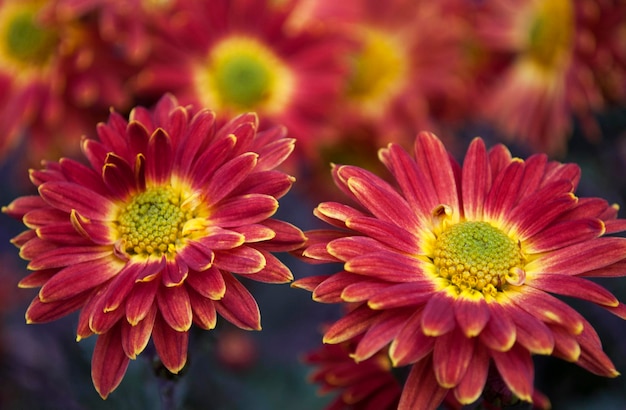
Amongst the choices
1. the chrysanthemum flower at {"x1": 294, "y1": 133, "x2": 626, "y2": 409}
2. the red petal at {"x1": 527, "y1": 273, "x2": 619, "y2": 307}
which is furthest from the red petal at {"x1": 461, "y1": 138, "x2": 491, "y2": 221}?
the red petal at {"x1": 527, "y1": 273, "x2": 619, "y2": 307}

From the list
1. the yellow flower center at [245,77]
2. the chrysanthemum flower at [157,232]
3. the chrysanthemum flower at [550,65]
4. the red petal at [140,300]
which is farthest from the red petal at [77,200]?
the chrysanthemum flower at [550,65]

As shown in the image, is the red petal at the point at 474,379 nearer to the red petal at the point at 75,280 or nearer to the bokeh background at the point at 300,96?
the red petal at the point at 75,280

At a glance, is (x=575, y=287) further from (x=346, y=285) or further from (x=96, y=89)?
(x=96, y=89)

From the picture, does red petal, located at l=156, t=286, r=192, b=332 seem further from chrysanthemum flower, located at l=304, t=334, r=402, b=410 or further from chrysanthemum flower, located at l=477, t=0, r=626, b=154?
chrysanthemum flower, located at l=477, t=0, r=626, b=154

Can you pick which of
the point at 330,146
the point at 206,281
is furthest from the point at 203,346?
the point at 330,146

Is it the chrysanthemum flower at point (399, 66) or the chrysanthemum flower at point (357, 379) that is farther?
the chrysanthemum flower at point (399, 66)

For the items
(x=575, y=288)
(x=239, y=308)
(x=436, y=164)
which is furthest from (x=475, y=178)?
(x=239, y=308)
